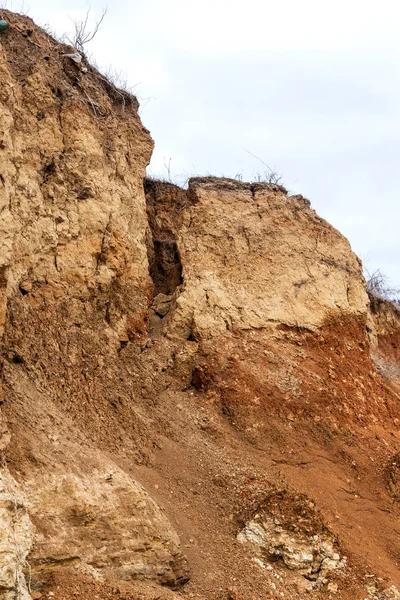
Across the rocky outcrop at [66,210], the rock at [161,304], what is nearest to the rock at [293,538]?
the rocky outcrop at [66,210]

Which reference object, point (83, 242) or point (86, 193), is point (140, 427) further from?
point (86, 193)

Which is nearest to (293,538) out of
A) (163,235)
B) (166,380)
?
(166,380)

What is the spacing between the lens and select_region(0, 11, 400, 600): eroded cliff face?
785cm

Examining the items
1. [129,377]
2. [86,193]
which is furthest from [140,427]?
[86,193]

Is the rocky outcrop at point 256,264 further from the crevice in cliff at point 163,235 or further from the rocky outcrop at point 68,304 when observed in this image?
the rocky outcrop at point 68,304

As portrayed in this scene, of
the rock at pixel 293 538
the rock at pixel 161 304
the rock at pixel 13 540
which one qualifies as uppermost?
the rock at pixel 161 304

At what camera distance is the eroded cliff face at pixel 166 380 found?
7852mm

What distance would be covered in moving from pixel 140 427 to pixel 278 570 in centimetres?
255

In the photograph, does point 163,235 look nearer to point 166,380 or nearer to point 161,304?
point 161,304

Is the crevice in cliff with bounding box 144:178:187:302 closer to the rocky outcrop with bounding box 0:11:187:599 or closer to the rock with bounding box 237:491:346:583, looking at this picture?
the rocky outcrop with bounding box 0:11:187:599

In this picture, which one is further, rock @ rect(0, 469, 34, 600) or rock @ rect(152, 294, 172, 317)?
rock @ rect(152, 294, 172, 317)

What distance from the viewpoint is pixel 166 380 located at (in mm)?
11352

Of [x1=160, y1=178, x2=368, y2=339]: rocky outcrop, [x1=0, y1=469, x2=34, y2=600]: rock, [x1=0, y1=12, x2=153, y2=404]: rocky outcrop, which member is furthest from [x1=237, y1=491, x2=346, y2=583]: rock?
[x1=160, y1=178, x2=368, y2=339]: rocky outcrop

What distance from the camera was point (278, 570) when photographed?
8953 mm
